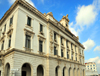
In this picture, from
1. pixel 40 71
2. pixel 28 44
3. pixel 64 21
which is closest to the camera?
pixel 28 44

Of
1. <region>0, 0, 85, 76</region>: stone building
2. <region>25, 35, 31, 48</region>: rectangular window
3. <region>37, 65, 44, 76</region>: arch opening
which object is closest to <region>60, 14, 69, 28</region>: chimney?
<region>0, 0, 85, 76</region>: stone building

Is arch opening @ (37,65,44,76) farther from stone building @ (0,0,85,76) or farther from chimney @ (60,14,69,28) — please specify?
chimney @ (60,14,69,28)

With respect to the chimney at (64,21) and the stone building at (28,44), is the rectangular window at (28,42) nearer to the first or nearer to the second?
the stone building at (28,44)

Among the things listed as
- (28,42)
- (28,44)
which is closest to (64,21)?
(28,42)

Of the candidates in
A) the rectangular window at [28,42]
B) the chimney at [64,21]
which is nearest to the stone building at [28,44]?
the rectangular window at [28,42]

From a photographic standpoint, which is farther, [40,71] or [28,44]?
[40,71]

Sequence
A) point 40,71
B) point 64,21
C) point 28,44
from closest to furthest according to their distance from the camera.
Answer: point 28,44
point 40,71
point 64,21

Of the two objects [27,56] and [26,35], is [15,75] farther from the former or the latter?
[26,35]

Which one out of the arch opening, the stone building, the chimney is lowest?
the arch opening

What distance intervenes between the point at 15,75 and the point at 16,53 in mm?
3253

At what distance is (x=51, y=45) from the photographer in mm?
23578

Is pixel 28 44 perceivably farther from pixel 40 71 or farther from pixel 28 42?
pixel 40 71

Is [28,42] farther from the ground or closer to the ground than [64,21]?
closer to the ground

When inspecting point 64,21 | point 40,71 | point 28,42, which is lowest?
point 40,71
